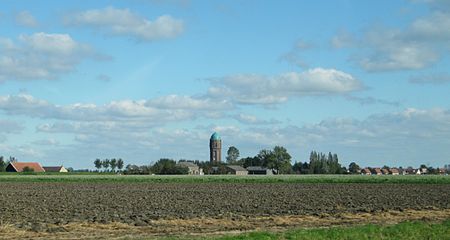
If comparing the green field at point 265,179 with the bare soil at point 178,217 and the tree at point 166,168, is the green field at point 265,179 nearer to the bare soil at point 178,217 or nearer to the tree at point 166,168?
the bare soil at point 178,217

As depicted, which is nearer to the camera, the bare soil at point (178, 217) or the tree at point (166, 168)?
the bare soil at point (178, 217)

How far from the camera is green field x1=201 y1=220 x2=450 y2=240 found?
921 inches

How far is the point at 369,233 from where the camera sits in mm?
24625

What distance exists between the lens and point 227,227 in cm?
2797

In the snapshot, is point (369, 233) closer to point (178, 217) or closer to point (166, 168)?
point (178, 217)

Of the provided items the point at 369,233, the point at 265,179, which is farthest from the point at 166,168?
the point at 369,233

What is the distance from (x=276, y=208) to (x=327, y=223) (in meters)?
10.8

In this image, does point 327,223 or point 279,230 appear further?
point 327,223

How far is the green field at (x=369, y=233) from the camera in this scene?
23391mm

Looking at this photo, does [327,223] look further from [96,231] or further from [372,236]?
[96,231]

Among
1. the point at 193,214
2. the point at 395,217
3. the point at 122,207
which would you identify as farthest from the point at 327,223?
the point at 122,207

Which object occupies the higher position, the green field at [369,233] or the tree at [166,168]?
the tree at [166,168]

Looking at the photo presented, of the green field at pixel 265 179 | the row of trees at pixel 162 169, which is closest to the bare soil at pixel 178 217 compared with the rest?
the green field at pixel 265 179

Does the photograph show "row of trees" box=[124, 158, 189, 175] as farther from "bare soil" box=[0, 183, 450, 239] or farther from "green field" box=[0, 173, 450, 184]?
"bare soil" box=[0, 183, 450, 239]
